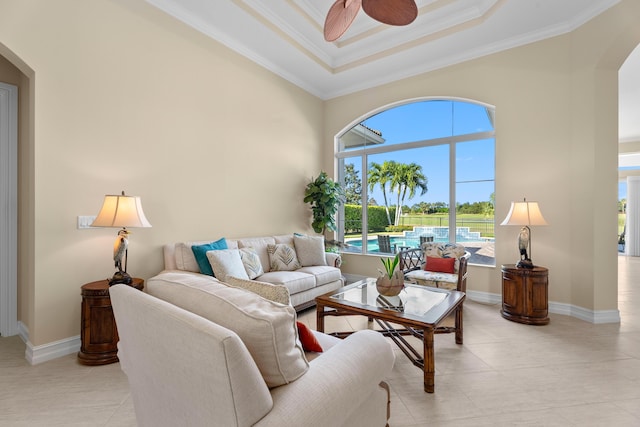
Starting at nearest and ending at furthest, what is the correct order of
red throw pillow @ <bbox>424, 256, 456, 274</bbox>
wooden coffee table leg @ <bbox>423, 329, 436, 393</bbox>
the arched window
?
wooden coffee table leg @ <bbox>423, 329, 436, 393</bbox>, red throw pillow @ <bbox>424, 256, 456, 274</bbox>, the arched window

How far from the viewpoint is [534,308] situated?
327 centimetres

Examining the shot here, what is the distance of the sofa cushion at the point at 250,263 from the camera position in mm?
3381

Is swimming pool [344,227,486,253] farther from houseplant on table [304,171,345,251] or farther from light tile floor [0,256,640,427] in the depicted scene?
light tile floor [0,256,640,427]

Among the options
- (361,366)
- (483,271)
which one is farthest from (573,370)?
(361,366)

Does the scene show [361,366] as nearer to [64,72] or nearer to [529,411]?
[529,411]

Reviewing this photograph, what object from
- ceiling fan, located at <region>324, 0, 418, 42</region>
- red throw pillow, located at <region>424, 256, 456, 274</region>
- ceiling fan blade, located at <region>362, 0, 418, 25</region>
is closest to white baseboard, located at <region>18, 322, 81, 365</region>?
ceiling fan, located at <region>324, 0, 418, 42</region>

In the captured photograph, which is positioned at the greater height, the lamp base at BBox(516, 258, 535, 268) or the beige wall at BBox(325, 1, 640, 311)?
the beige wall at BBox(325, 1, 640, 311)

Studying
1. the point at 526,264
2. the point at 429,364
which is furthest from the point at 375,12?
the point at 526,264

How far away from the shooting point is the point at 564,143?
3.60 metres

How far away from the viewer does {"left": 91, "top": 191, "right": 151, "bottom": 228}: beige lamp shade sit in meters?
2.49

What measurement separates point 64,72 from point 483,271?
208 inches

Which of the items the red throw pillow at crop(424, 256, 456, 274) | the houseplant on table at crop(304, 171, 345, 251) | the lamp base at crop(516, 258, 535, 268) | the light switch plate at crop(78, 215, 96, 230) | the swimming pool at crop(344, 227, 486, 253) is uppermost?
the houseplant on table at crop(304, 171, 345, 251)

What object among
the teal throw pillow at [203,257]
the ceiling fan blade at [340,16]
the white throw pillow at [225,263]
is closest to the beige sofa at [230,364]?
the white throw pillow at [225,263]

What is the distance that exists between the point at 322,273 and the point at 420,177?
7.87 ft
